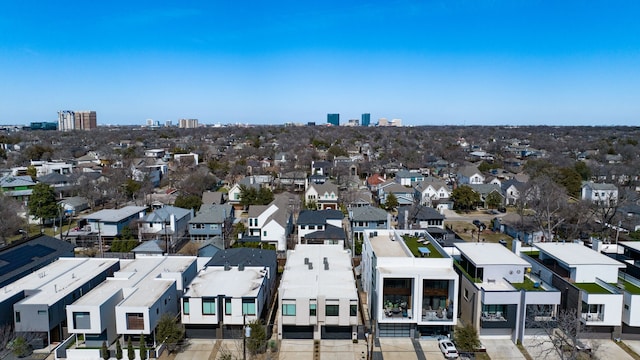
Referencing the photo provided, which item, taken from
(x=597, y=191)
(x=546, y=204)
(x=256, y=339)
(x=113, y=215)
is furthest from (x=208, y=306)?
(x=597, y=191)

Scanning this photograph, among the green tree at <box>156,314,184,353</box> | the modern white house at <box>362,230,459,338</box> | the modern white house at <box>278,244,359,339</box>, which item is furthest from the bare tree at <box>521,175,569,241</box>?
the green tree at <box>156,314,184,353</box>

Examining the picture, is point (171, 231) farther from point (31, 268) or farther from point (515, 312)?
point (515, 312)

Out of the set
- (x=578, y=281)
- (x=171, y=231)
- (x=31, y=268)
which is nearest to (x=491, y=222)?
(x=578, y=281)

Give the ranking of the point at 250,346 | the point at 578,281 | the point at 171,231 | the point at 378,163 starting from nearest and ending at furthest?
the point at 250,346 → the point at 578,281 → the point at 171,231 → the point at 378,163

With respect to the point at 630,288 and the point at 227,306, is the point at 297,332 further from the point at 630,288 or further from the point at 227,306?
the point at 630,288

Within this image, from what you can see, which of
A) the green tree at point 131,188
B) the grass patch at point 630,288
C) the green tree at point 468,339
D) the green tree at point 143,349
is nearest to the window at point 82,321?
the green tree at point 143,349

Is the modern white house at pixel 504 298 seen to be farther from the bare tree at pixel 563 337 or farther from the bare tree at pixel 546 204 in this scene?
the bare tree at pixel 546 204
